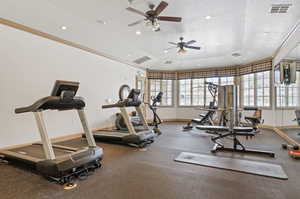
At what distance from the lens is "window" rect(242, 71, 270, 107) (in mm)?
7036

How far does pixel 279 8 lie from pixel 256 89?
4.78 metres

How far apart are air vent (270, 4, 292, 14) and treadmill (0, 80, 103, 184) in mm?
4312

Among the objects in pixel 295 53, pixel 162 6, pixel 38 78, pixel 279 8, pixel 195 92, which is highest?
pixel 279 8

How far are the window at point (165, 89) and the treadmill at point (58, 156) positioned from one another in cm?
682

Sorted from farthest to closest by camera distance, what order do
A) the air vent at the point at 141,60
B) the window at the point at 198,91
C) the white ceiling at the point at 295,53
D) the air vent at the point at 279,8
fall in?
1. the window at the point at 198,91
2. the air vent at the point at 141,60
3. the white ceiling at the point at 295,53
4. the air vent at the point at 279,8

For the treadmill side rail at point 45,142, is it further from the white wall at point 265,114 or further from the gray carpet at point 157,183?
the white wall at point 265,114

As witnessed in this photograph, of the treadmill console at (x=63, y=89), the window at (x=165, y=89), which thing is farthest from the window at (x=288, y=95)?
the treadmill console at (x=63, y=89)

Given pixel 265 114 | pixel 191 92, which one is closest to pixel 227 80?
pixel 191 92

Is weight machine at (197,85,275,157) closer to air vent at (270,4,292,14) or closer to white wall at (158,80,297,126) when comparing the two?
air vent at (270,4,292,14)

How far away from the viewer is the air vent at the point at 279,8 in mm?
3330

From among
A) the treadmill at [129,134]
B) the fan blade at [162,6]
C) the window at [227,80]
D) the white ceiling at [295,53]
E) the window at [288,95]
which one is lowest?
the treadmill at [129,134]

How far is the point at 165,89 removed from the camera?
380 inches

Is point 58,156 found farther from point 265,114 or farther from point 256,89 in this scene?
point 256,89

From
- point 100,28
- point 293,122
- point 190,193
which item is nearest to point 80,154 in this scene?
point 190,193
